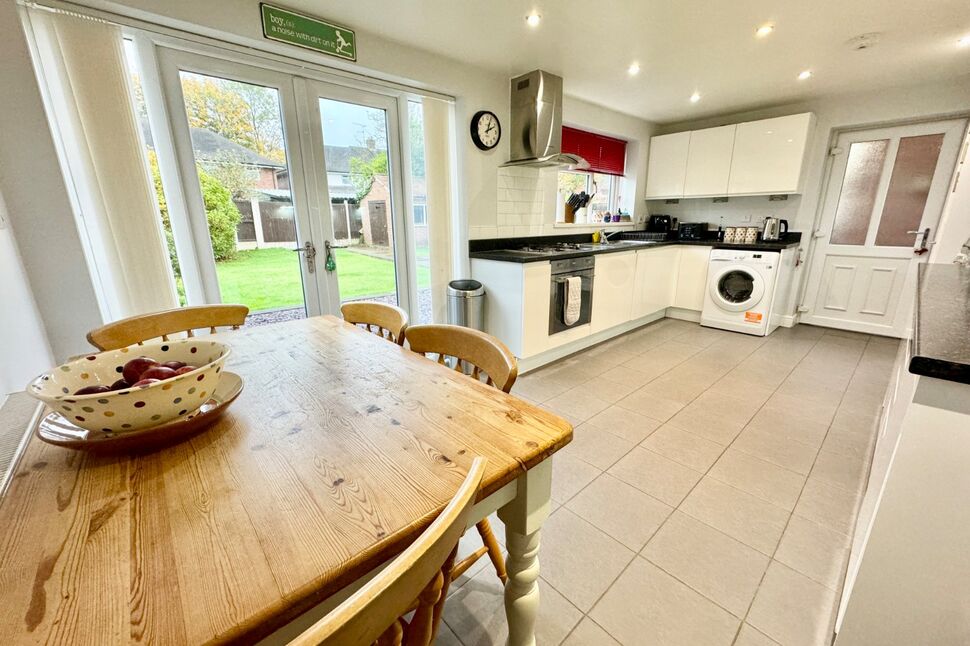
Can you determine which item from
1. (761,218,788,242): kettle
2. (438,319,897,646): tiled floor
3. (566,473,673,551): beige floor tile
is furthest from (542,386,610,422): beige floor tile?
(761,218,788,242): kettle

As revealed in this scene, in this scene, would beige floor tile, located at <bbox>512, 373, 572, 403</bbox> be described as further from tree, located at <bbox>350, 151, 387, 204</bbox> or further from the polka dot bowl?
the polka dot bowl

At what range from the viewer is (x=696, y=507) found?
1604 mm

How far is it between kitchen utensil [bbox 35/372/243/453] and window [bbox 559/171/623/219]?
12.9 ft

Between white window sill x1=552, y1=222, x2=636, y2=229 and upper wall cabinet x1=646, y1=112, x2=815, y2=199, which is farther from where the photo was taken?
white window sill x1=552, y1=222, x2=636, y2=229

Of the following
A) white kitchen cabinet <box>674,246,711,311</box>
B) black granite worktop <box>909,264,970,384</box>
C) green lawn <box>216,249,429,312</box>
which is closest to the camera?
black granite worktop <box>909,264,970,384</box>

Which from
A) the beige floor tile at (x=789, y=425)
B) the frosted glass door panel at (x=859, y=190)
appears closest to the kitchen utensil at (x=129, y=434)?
the beige floor tile at (x=789, y=425)

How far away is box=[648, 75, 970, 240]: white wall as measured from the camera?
10.5 ft

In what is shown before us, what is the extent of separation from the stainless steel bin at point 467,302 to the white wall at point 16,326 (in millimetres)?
2183

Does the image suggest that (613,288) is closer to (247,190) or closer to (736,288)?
(736,288)

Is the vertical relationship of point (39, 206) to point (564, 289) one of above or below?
above

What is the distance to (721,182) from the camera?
4074 mm

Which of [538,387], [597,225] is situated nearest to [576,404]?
[538,387]

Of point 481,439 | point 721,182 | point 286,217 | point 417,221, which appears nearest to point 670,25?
point 417,221

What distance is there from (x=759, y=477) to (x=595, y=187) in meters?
3.61
